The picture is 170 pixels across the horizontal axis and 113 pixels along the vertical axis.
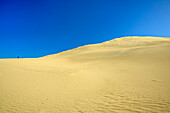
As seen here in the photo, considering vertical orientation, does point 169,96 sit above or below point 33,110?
above

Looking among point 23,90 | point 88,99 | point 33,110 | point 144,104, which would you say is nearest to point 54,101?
point 33,110

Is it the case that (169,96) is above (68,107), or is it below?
above

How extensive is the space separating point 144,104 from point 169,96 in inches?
30.4

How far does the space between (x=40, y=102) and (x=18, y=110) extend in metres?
0.46

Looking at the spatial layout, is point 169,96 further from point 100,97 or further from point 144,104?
point 100,97

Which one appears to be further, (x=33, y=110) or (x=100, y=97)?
(x=100, y=97)

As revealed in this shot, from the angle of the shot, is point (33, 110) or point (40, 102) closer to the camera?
point (33, 110)

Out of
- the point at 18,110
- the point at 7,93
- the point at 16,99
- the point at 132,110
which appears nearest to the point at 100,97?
the point at 132,110

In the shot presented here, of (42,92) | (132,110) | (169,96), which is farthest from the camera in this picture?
(42,92)

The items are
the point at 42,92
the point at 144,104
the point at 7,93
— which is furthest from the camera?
the point at 42,92

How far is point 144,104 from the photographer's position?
2.08m

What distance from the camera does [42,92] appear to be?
2785 millimetres

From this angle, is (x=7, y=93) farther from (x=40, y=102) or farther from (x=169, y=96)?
(x=169, y=96)

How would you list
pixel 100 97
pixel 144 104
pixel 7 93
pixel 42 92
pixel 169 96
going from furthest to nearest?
pixel 42 92
pixel 100 97
pixel 7 93
pixel 169 96
pixel 144 104
